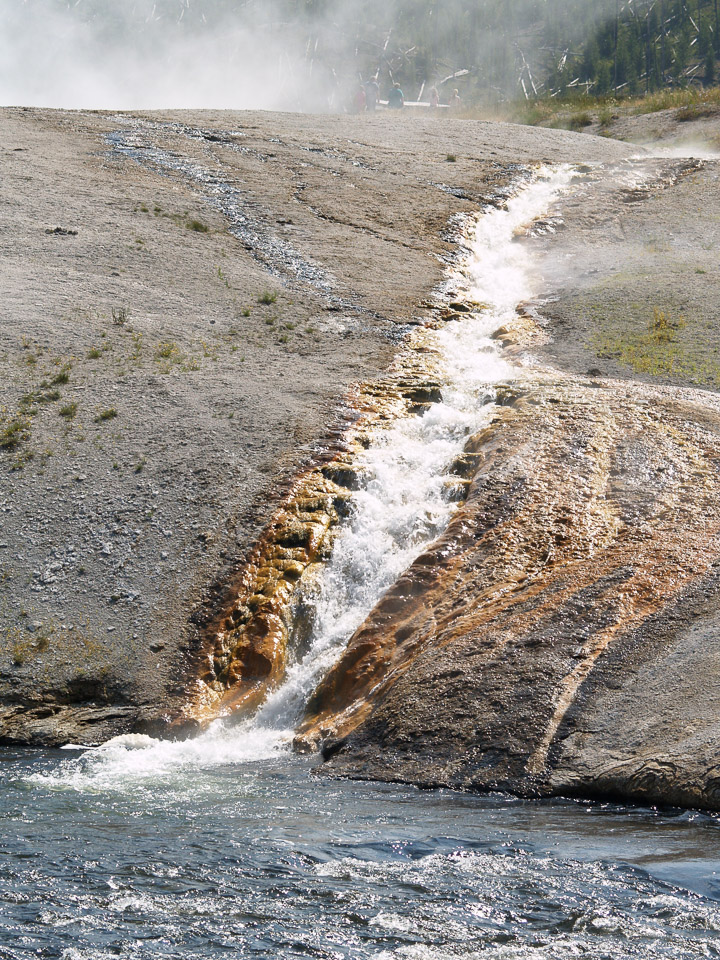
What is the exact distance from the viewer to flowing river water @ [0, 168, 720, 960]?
6.34m

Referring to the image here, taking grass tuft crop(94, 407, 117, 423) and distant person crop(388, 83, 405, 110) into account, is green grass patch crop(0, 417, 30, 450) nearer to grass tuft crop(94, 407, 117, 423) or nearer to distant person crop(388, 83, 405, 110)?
grass tuft crop(94, 407, 117, 423)

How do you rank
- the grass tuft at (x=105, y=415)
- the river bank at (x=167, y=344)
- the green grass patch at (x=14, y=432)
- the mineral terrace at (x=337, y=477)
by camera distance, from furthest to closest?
1. the grass tuft at (x=105, y=415)
2. the green grass patch at (x=14, y=432)
3. the river bank at (x=167, y=344)
4. the mineral terrace at (x=337, y=477)

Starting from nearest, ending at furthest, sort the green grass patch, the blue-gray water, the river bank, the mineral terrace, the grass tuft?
1. the blue-gray water
2. the mineral terrace
3. the river bank
4. the green grass patch
5. the grass tuft

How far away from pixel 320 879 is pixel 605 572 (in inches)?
238

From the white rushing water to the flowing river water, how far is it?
78 mm

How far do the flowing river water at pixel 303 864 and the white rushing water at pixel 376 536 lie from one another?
0.08 meters

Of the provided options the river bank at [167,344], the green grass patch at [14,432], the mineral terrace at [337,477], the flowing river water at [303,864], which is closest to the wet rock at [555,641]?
the mineral terrace at [337,477]

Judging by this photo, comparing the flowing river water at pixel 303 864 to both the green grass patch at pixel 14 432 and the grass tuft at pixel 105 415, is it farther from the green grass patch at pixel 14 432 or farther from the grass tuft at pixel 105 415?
the grass tuft at pixel 105 415

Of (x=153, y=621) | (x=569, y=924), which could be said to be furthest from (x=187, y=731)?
(x=569, y=924)

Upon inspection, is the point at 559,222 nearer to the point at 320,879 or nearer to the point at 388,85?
the point at 320,879

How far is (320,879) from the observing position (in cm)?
733

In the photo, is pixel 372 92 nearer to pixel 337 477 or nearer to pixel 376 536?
pixel 337 477

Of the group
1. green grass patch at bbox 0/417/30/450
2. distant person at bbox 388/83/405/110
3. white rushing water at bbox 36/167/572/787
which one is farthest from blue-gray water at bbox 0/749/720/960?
distant person at bbox 388/83/405/110

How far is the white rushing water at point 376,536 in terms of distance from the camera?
1174cm
